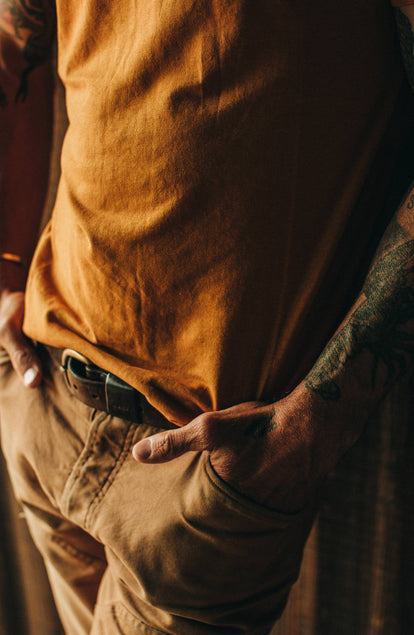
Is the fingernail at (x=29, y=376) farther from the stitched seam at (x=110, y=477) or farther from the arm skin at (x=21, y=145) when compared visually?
the stitched seam at (x=110, y=477)

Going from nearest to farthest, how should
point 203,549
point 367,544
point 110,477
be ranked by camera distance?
point 203,549
point 110,477
point 367,544

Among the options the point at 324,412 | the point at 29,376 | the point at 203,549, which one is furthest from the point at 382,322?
the point at 29,376

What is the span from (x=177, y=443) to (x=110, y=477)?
221mm

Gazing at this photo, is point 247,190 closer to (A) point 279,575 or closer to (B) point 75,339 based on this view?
(B) point 75,339

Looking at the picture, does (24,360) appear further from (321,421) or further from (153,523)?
(321,421)

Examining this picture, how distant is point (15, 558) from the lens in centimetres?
148

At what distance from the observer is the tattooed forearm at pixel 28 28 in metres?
0.85

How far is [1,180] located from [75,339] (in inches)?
19.3

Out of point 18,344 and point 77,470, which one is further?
point 18,344

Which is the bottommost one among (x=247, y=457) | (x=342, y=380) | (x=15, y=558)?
(x=15, y=558)

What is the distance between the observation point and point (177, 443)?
54 centimetres

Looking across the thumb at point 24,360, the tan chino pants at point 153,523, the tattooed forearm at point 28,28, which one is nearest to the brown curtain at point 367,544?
the tan chino pants at point 153,523

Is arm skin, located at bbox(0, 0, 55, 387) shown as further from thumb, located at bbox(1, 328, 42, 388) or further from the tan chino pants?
the tan chino pants

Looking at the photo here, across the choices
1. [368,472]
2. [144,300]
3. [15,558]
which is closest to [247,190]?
[144,300]
